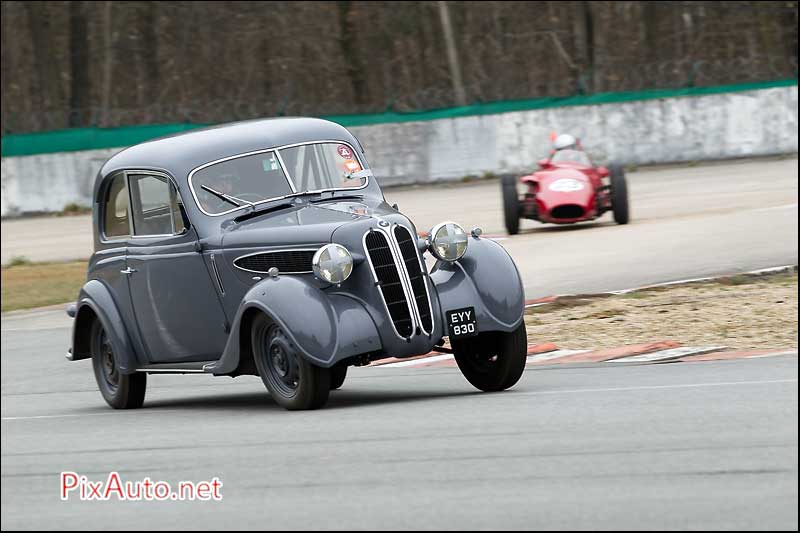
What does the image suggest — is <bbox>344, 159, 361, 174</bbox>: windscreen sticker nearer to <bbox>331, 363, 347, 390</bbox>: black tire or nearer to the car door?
the car door

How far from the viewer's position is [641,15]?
42.6 m

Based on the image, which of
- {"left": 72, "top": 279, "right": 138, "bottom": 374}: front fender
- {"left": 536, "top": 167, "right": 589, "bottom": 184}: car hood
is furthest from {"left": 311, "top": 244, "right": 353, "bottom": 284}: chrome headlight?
{"left": 536, "top": 167, "right": 589, "bottom": 184}: car hood

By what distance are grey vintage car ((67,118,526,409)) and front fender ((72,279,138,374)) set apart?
0.4 inches

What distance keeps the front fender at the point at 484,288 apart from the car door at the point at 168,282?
154 cm

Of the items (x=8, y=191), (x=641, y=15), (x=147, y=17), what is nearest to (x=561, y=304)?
(x=8, y=191)

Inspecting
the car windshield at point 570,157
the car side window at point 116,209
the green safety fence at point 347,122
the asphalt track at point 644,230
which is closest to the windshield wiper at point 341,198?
the car side window at point 116,209

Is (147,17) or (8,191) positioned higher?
(147,17)

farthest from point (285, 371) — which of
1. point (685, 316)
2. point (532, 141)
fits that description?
point (532, 141)

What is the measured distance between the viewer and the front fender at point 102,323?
394 inches

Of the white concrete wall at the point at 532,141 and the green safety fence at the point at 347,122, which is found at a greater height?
→ the green safety fence at the point at 347,122

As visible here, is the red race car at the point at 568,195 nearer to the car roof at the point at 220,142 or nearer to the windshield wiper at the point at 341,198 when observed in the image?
the car roof at the point at 220,142

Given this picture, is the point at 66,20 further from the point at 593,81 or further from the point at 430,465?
the point at 430,465

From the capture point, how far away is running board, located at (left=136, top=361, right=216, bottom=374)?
938cm

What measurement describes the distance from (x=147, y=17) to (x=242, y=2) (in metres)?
3.28
